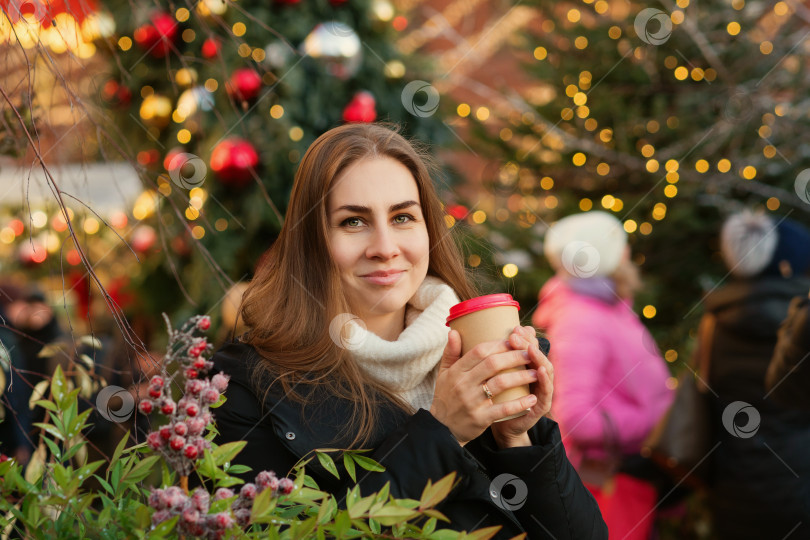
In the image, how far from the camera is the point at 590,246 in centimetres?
323

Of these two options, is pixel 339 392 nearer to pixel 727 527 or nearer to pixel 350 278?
pixel 350 278

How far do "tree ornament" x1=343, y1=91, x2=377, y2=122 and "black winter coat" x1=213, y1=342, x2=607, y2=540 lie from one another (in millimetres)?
2305

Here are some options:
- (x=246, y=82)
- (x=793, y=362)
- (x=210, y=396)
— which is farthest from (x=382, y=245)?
(x=246, y=82)

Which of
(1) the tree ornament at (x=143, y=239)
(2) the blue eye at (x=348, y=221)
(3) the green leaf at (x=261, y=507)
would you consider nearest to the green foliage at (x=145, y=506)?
(3) the green leaf at (x=261, y=507)

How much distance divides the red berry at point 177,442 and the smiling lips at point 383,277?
2.28 feet

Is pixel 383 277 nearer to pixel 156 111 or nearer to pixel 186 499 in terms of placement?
pixel 186 499

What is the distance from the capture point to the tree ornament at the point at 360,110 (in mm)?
3605

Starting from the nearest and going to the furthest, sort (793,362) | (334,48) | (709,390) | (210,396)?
(210,396)
(793,362)
(709,390)
(334,48)

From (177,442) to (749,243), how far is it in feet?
8.90

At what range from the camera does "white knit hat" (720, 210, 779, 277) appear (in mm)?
2900

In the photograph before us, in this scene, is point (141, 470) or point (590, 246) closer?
point (141, 470)

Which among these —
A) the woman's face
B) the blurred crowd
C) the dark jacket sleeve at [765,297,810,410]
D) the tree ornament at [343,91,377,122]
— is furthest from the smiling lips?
the tree ornament at [343,91,377,122]

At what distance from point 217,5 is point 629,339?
236cm

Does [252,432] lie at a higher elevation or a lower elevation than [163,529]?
lower
